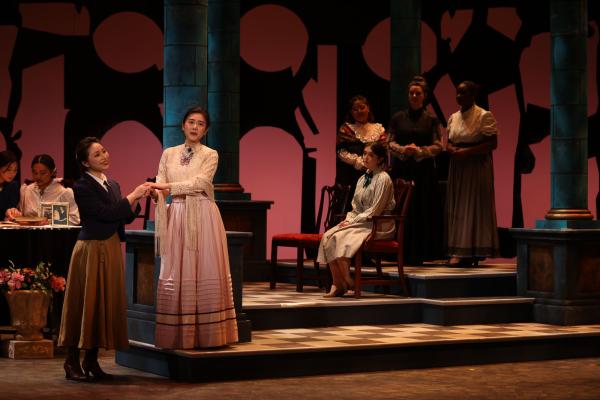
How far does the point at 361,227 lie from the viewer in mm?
9781

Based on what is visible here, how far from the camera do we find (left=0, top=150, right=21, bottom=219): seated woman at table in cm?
952

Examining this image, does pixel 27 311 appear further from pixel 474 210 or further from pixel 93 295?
pixel 474 210

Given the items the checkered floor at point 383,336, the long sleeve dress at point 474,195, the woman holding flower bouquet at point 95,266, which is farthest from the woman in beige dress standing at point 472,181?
the woman holding flower bouquet at point 95,266

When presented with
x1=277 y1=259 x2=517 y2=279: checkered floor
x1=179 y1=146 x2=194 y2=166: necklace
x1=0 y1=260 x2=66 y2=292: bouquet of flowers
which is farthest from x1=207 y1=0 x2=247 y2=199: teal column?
x1=179 y1=146 x2=194 y2=166: necklace

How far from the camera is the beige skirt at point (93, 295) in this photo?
749 centimetres

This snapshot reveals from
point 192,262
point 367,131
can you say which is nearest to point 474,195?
point 367,131

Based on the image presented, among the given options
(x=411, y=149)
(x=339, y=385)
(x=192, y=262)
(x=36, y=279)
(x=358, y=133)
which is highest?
(x=358, y=133)

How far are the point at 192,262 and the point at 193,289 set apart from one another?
0.53 ft

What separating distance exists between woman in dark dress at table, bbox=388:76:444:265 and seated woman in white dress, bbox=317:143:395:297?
0.92 metres

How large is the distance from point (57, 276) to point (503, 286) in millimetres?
3411

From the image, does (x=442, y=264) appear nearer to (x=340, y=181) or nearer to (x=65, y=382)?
(x=340, y=181)

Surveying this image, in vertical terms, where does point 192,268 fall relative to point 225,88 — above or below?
below

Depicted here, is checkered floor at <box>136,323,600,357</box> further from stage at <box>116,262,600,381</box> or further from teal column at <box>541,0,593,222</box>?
teal column at <box>541,0,593,222</box>

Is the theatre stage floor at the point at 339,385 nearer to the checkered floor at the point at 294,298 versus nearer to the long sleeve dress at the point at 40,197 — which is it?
the checkered floor at the point at 294,298
